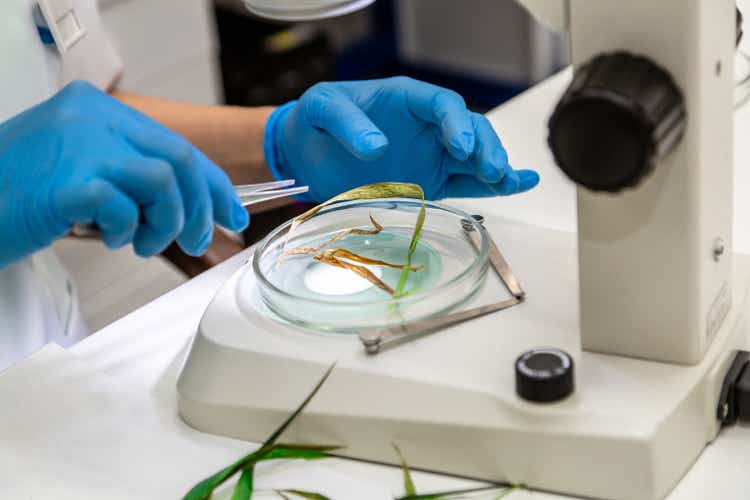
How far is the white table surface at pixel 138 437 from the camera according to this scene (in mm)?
762

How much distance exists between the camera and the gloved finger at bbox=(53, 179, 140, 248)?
0.74 m

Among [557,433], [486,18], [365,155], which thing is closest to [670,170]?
[557,433]

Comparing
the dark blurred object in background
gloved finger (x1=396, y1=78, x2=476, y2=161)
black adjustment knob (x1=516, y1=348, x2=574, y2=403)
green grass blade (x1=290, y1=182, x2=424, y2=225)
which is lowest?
the dark blurred object in background

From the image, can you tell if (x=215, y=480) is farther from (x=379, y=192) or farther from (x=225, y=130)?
(x=225, y=130)

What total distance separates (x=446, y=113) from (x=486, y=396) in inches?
13.9

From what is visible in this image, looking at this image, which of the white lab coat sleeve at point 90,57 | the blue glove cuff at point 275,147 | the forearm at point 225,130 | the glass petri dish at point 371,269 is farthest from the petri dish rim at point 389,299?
the white lab coat sleeve at point 90,57

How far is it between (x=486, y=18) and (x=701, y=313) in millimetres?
2842

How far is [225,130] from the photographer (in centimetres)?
135

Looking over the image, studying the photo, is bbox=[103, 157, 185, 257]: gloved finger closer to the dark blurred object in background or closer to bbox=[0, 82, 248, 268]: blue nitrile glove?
bbox=[0, 82, 248, 268]: blue nitrile glove

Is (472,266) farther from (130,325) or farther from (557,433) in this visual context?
(130,325)

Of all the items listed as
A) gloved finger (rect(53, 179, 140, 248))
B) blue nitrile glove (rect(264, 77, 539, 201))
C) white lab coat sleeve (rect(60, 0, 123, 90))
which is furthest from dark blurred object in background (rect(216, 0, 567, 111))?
gloved finger (rect(53, 179, 140, 248))

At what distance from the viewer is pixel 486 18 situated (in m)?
3.42

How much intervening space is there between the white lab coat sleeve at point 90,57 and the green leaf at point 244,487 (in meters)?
0.75

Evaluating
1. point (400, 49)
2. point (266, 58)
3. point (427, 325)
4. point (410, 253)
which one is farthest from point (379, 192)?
point (400, 49)
